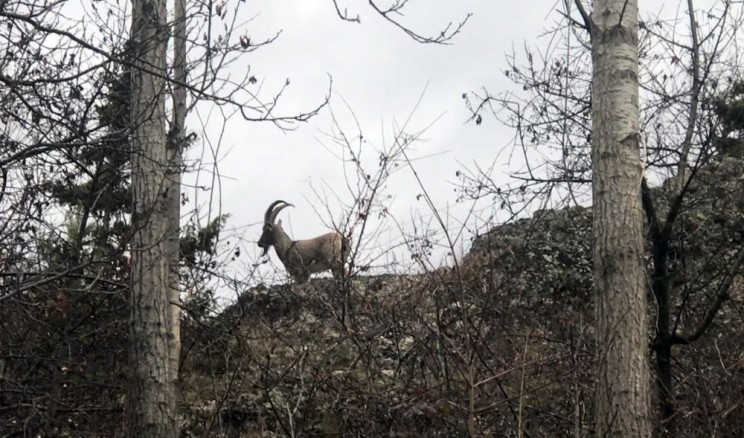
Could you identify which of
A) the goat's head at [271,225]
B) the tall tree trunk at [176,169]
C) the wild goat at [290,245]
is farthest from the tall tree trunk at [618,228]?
the goat's head at [271,225]

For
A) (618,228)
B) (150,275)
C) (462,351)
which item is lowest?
(462,351)

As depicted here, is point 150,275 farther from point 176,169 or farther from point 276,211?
point 276,211

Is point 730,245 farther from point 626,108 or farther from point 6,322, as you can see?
point 6,322

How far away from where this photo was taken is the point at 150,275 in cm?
799

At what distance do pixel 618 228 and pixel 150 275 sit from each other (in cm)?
418

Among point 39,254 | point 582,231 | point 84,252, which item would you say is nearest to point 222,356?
point 84,252

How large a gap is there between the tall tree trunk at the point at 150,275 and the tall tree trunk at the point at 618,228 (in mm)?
3538

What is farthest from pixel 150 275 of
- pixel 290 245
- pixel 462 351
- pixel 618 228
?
pixel 290 245

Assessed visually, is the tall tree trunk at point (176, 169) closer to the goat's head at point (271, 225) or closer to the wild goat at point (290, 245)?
the wild goat at point (290, 245)

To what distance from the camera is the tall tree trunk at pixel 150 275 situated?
7.72 meters

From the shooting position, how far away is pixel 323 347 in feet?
32.1

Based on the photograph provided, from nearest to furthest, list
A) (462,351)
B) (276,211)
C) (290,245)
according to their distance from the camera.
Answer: (462,351) < (290,245) < (276,211)

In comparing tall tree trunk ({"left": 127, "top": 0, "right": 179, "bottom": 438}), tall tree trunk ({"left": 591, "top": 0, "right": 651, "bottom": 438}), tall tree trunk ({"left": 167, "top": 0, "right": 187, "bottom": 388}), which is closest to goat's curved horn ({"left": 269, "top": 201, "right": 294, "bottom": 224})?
tall tree trunk ({"left": 167, "top": 0, "right": 187, "bottom": 388})

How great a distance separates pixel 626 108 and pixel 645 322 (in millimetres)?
1321
